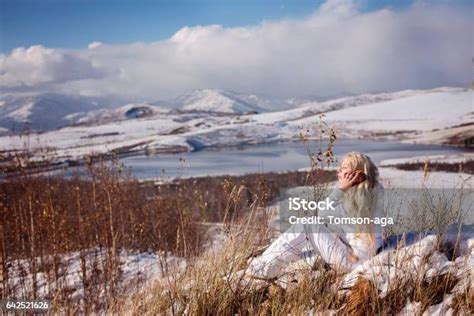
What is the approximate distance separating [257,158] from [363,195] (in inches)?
603

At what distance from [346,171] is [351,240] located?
41 cm

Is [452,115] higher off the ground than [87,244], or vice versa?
[452,115]

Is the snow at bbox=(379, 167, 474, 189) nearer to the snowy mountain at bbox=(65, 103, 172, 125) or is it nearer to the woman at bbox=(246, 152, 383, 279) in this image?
the woman at bbox=(246, 152, 383, 279)

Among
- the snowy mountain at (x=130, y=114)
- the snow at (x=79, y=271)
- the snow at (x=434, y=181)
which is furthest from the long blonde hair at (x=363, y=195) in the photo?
the snowy mountain at (x=130, y=114)

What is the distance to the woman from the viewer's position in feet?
7.43

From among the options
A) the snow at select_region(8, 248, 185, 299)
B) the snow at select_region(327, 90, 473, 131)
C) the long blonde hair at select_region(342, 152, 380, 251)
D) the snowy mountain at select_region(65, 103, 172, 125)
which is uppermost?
the snowy mountain at select_region(65, 103, 172, 125)

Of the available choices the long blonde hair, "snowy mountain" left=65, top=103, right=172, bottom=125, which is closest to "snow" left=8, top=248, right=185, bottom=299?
the long blonde hair

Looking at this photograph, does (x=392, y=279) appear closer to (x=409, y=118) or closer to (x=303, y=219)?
(x=303, y=219)

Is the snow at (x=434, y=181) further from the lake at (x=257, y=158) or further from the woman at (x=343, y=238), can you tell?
the lake at (x=257, y=158)

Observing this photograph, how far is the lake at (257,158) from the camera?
1252 cm

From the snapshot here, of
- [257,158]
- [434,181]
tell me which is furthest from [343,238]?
[257,158]

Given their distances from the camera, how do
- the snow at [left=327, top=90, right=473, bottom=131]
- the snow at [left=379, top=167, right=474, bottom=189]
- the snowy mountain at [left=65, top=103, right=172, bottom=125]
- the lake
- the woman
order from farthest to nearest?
the snowy mountain at [left=65, top=103, right=172, bottom=125], the snow at [left=327, top=90, right=473, bottom=131], the lake, the snow at [left=379, top=167, right=474, bottom=189], the woman

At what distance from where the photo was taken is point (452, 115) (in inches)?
517

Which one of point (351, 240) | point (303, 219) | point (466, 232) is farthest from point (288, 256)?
point (466, 232)
